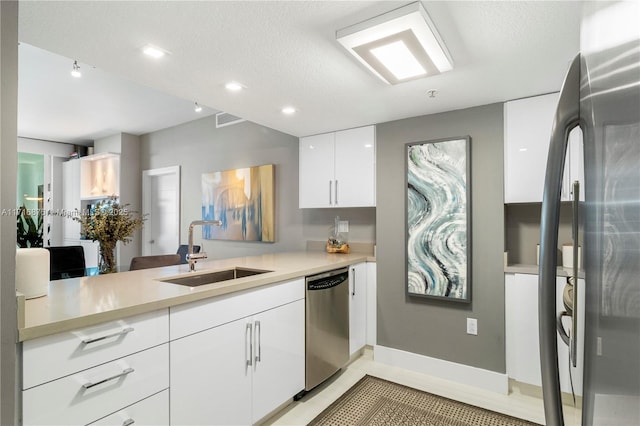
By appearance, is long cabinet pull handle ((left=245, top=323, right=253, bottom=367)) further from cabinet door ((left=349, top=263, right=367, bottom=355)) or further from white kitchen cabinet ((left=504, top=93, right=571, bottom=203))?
white kitchen cabinet ((left=504, top=93, right=571, bottom=203))

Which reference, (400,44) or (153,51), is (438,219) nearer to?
(400,44)

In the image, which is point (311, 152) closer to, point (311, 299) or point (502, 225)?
point (311, 299)

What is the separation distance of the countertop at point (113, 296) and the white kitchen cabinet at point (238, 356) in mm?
71

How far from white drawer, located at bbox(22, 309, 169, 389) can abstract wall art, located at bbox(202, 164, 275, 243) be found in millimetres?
2562

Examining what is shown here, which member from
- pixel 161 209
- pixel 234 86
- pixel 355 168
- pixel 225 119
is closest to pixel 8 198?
pixel 234 86

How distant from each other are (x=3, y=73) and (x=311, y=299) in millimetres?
1952

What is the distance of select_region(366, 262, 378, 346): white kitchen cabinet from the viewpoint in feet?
10.0

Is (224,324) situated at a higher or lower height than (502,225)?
lower

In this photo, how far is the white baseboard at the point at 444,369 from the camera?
2.47 metres

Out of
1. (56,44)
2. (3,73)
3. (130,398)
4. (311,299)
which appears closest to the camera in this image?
(3,73)

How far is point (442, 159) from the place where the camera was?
2.71 meters

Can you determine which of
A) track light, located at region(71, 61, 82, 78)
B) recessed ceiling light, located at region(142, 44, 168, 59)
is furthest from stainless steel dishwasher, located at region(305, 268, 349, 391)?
track light, located at region(71, 61, 82, 78)

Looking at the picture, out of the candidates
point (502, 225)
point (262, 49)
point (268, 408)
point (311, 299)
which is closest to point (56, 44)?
point (262, 49)

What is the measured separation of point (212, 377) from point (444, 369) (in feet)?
6.29
